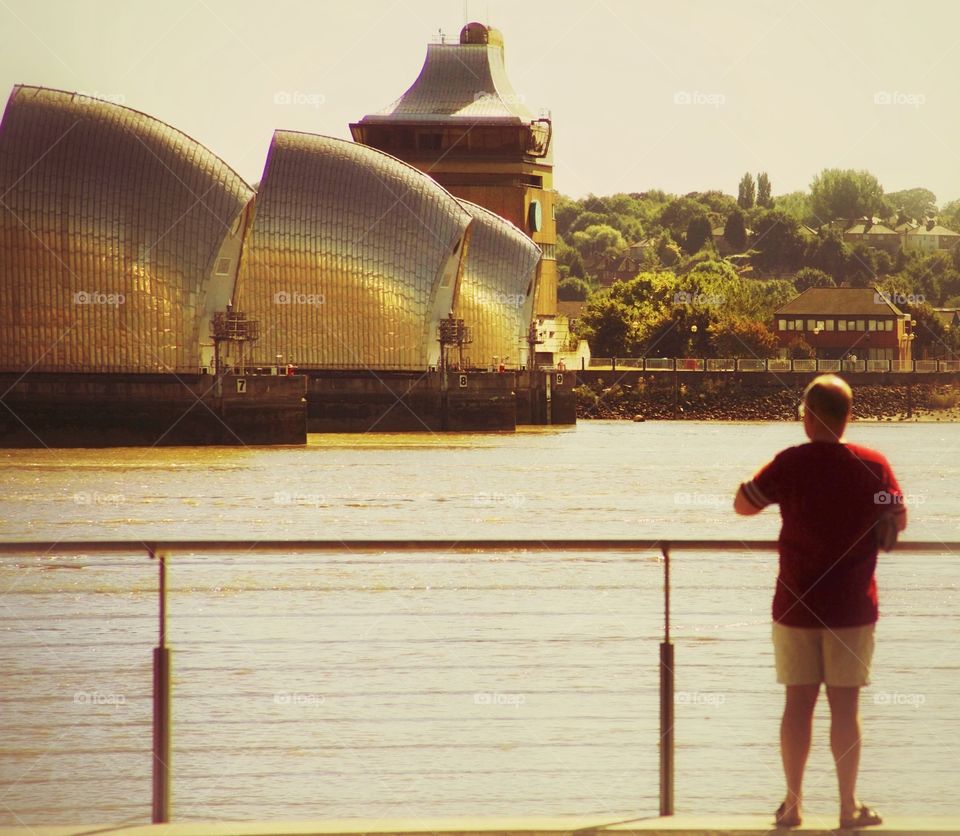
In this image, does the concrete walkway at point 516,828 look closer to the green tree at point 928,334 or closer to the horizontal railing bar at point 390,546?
the horizontal railing bar at point 390,546

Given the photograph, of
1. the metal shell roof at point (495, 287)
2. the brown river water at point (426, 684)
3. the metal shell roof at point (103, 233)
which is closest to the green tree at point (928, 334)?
the metal shell roof at point (495, 287)

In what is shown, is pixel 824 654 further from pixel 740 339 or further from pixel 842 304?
pixel 842 304

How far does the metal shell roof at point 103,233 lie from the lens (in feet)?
222

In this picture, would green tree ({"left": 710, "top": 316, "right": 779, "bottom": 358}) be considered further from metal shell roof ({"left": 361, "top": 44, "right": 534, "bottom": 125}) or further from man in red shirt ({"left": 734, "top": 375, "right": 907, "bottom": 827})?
man in red shirt ({"left": 734, "top": 375, "right": 907, "bottom": 827})

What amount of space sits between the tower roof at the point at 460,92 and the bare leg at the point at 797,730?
95348 mm

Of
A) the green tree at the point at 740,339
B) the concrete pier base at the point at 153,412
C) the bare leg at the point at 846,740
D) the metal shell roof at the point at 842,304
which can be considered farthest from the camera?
the metal shell roof at the point at 842,304

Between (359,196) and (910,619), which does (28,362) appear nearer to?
(359,196)

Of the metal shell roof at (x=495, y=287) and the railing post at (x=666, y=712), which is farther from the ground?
the metal shell roof at (x=495, y=287)

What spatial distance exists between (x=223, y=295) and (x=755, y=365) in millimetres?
Answer: 49167

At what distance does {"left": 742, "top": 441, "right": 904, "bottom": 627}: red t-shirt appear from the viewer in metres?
6.30

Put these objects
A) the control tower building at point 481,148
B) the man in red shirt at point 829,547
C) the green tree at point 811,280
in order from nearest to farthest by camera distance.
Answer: the man in red shirt at point 829,547 → the control tower building at point 481,148 → the green tree at point 811,280

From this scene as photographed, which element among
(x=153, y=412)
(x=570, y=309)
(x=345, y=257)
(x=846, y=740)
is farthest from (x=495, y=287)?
(x=570, y=309)

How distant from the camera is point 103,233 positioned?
6881 centimetres

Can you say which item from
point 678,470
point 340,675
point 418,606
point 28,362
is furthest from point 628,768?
point 28,362
